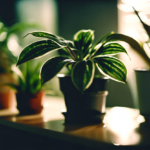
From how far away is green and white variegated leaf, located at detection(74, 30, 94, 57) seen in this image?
2.29 ft

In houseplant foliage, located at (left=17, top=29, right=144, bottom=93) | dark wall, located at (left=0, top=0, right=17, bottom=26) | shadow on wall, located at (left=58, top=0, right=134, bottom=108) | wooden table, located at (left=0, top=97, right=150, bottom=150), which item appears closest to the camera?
wooden table, located at (left=0, top=97, right=150, bottom=150)

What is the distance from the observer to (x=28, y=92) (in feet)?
2.94

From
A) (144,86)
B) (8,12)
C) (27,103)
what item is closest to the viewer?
(144,86)

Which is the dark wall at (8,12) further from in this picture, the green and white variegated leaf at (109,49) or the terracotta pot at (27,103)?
the green and white variegated leaf at (109,49)

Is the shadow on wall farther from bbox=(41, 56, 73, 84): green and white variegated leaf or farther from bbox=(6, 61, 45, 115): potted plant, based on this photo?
bbox=(41, 56, 73, 84): green and white variegated leaf

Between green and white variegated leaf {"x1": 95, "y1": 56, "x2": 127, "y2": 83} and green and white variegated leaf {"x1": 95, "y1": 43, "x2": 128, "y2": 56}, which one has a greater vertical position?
green and white variegated leaf {"x1": 95, "y1": 43, "x2": 128, "y2": 56}

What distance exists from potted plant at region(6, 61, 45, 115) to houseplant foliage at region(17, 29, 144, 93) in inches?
10.6

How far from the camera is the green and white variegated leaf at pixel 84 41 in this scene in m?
0.70

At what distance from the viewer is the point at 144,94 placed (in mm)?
676

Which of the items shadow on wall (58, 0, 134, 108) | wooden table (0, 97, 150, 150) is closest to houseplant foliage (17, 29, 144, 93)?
wooden table (0, 97, 150, 150)

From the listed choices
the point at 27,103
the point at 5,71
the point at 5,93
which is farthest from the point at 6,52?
the point at 27,103

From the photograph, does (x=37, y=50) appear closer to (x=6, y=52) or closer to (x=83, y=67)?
(x=83, y=67)

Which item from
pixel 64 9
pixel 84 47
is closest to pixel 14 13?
pixel 64 9

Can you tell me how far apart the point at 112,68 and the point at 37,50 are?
0.84ft
